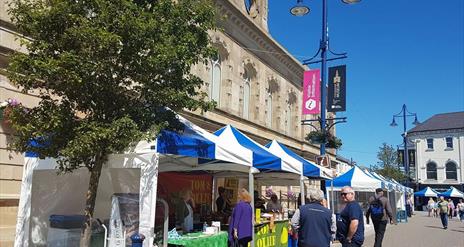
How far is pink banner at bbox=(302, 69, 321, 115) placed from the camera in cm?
2078

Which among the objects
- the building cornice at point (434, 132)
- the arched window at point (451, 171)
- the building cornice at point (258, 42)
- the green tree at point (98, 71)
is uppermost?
the building cornice at point (434, 132)

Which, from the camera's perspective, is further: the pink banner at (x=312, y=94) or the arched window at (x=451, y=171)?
the arched window at (x=451, y=171)

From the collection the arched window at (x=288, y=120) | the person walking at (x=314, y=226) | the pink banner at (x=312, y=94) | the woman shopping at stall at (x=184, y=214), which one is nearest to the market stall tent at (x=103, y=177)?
the woman shopping at stall at (x=184, y=214)

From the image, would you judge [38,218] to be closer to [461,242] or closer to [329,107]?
[329,107]

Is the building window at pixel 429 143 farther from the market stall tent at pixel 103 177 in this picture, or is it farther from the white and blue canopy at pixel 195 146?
the white and blue canopy at pixel 195 146

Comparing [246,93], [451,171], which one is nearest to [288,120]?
[246,93]

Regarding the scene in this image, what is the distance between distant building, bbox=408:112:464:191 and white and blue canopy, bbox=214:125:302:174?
63.9 metres

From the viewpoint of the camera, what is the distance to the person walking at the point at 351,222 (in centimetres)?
789

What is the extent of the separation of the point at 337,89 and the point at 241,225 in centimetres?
1225

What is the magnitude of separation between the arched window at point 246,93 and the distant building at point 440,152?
53274mm

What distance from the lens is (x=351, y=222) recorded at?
25.9 feet

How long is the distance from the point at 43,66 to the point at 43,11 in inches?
37.5

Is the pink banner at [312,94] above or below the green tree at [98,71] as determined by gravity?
above

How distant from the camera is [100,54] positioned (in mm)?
6641
